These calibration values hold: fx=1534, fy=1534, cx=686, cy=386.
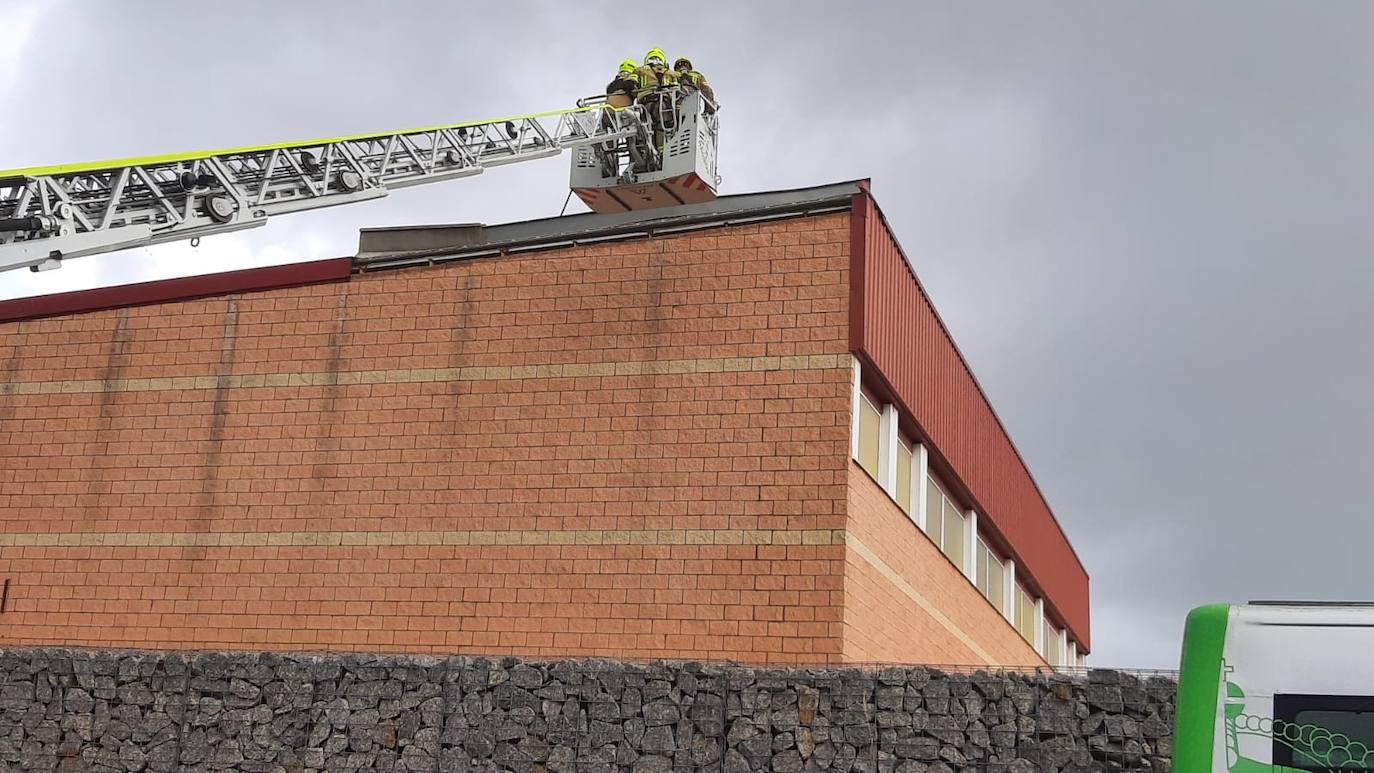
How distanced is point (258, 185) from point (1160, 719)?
60.4ft

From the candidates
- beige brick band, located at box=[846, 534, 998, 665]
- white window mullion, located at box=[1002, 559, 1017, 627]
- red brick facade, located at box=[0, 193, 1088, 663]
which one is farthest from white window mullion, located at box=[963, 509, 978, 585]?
red brick facade, located at box=[0, 193, 1088, 663]

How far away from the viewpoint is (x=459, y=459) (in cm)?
2020

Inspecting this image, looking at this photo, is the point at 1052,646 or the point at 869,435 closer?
the point at 869,435

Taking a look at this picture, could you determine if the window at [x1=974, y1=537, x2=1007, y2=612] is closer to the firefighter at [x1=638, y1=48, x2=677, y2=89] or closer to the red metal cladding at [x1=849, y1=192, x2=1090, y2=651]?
the red metal cladding at [x1=849, y1=192, x2=1090, y2=651]

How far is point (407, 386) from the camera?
20.8 metres

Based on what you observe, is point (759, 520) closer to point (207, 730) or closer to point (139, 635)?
point (207, 730)

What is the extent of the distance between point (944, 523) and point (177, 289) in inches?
486

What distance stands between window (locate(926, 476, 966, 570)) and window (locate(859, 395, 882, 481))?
9.85 ft

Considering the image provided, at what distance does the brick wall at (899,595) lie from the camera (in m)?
18.7

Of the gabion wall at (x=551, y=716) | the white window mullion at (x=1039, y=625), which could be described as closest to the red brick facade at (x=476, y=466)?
the gabion wall at (x=551, y=716)

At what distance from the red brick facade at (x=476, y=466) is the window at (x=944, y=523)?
4.65 ft

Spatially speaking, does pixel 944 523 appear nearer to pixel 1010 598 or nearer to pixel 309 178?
pixel 1010 598

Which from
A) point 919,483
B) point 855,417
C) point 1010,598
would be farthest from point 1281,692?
point 1010,598

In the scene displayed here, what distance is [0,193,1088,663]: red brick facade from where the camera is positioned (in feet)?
61.6
